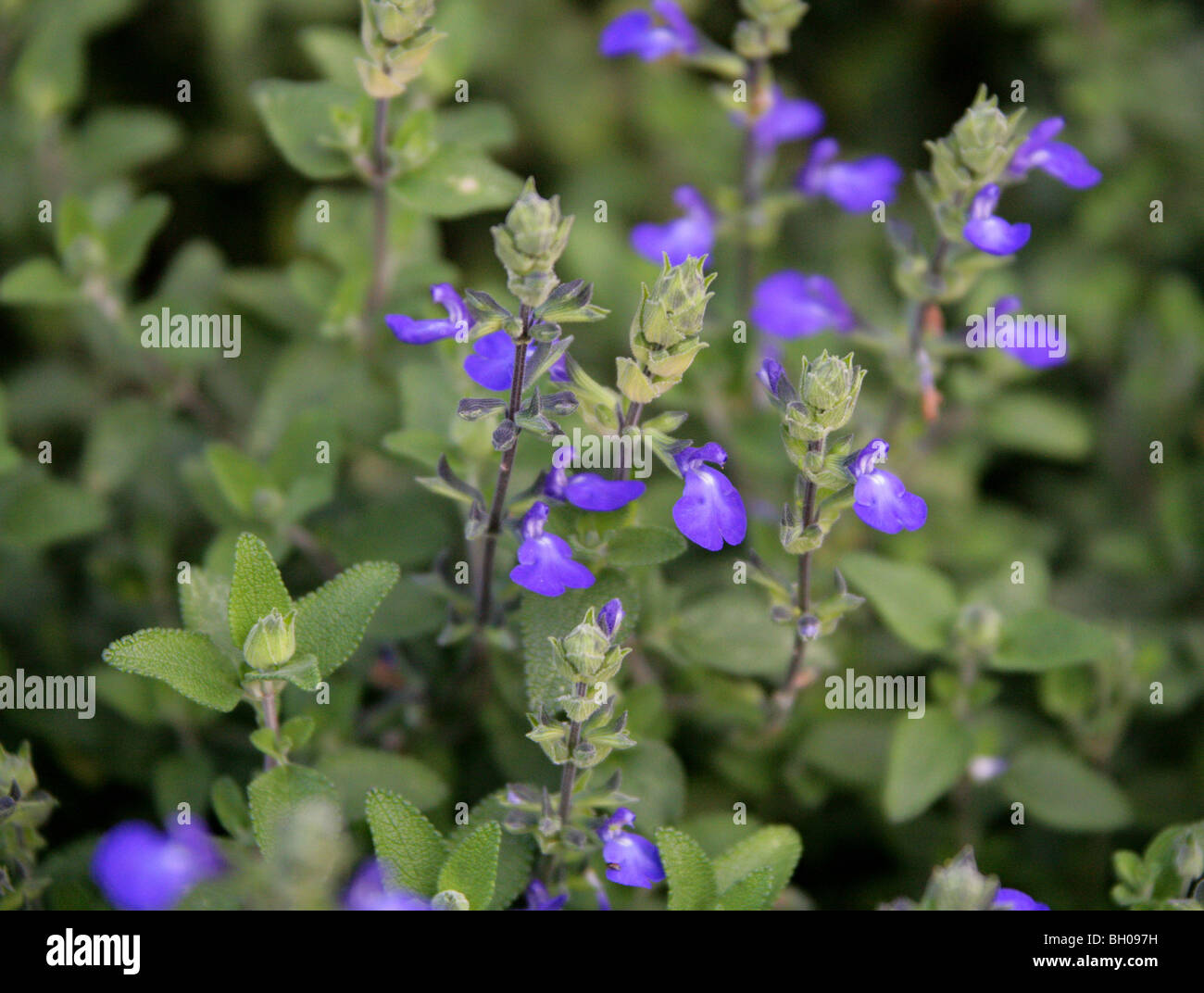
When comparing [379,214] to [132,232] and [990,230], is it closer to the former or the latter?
[132,232]

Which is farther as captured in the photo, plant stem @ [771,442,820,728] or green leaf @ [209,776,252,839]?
green leaf @ [209,776,252,839]

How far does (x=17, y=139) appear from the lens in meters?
3.41

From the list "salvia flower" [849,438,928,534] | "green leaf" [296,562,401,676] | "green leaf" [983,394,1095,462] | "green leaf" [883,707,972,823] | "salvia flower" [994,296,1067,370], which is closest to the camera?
"salvia flower" [849,438,928,534]

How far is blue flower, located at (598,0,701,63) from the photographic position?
9.24ft

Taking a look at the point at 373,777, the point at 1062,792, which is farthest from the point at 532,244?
the point at 1062,792

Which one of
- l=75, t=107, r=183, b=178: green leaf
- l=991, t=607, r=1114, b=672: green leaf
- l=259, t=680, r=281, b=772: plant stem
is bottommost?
l=259, t=680, r=281, b=772: plant stem

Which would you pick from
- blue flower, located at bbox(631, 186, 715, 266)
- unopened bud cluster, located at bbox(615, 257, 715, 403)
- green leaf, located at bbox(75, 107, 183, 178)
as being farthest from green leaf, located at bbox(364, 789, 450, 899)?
green leaf, located at bbox(75, 107, 183, 178)

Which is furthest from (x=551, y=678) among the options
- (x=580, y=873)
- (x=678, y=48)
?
(x=678, y=48)

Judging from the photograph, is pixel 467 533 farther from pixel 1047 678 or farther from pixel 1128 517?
pixel 1128 517

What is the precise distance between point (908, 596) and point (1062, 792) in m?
0.58

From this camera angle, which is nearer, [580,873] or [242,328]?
[580,873]

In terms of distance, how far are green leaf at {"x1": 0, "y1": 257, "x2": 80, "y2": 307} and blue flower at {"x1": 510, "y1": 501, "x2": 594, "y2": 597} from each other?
5.07 feet

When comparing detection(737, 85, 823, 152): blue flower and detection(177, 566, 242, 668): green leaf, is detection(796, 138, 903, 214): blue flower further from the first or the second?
detection(177, 566, 242, 668): green leaf

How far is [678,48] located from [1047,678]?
5.83 feet
